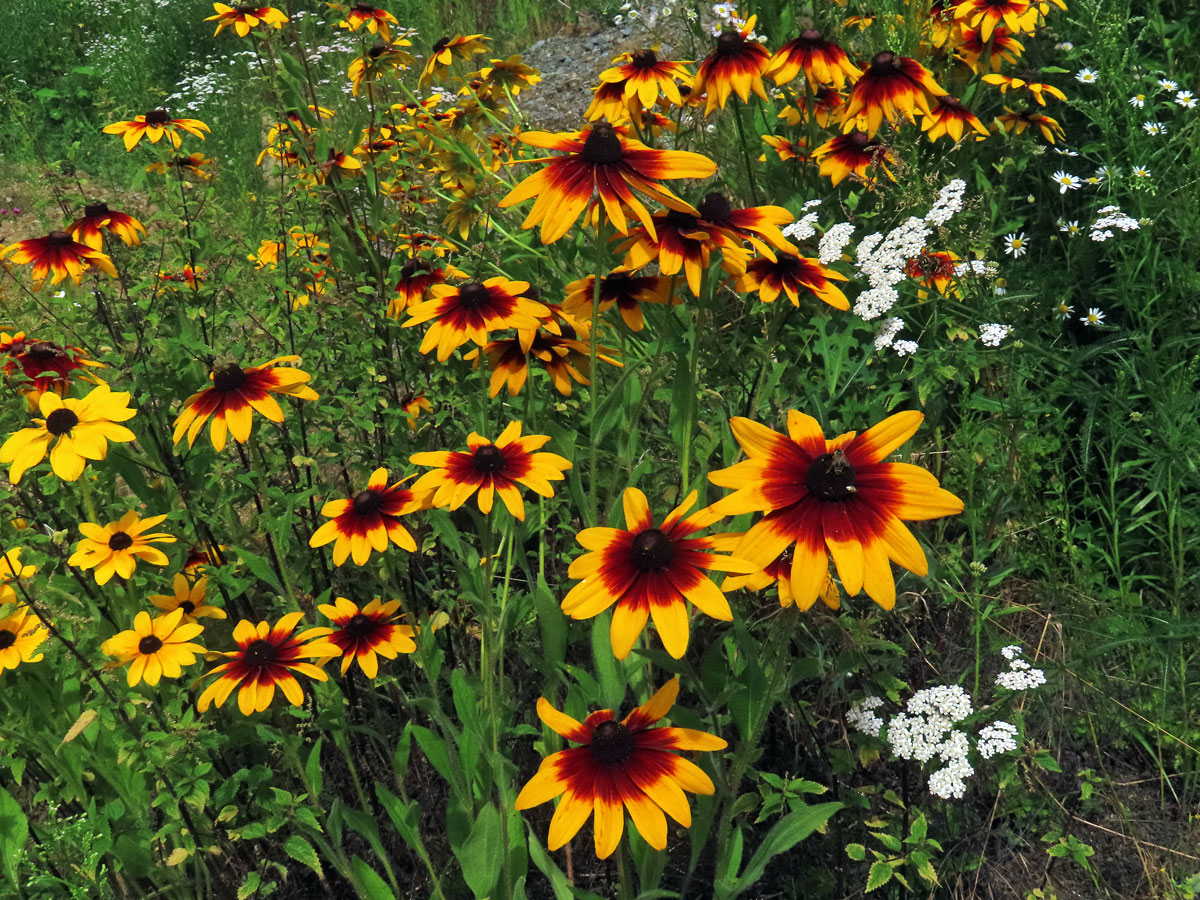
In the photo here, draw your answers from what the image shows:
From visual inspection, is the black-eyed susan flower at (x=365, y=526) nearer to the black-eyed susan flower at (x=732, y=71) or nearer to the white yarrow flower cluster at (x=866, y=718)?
the white yarrow flower cluster at (x=866, y=718)

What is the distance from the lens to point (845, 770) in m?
1.62

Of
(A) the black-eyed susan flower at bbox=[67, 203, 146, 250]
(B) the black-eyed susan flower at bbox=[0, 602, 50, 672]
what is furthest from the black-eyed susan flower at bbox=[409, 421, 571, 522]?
(A) the black-eyed susan flower at bbox=[67, 203, 146, 250]

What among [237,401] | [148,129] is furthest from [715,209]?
[148,129]

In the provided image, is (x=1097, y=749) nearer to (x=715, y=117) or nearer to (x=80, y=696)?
(x=80, y=696)

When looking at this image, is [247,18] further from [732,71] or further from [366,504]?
[366,504]

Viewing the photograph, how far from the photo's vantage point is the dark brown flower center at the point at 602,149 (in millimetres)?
1378

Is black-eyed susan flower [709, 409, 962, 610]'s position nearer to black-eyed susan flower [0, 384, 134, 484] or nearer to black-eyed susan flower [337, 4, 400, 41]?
black-eyed susan flower [0, 384, 134, 484]

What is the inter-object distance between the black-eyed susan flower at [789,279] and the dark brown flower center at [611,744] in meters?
0.85

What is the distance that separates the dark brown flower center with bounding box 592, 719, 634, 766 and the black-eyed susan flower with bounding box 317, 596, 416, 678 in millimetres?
557

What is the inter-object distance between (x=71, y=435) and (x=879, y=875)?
1.60 m

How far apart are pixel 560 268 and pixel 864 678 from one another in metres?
1.41

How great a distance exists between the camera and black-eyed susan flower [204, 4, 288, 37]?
8.71 feet

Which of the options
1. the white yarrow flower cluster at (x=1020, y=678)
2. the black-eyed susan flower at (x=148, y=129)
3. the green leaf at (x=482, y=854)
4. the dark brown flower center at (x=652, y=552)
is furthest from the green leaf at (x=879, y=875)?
the black-eyed susan flower at (x=148, y=129)

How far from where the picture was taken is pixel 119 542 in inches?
70.1
